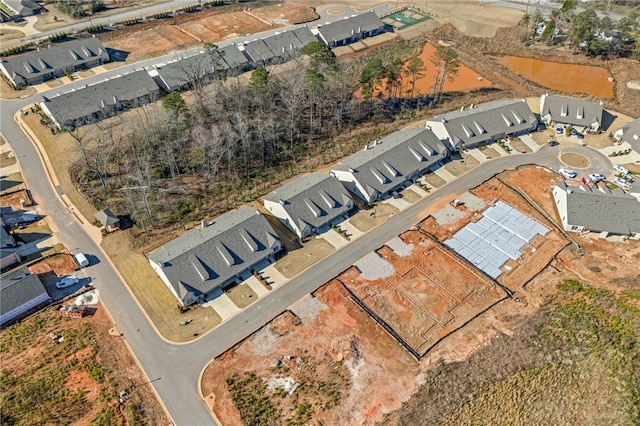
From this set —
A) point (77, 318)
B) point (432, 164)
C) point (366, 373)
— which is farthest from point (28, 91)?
point (366, 373)

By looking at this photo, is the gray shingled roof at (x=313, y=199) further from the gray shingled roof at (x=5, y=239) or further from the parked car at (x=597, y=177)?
the parked car at (x=597, y=177)

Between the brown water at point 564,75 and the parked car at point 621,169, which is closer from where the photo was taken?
the parked car at point 621,169

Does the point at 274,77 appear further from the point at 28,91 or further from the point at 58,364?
the point at 58,364

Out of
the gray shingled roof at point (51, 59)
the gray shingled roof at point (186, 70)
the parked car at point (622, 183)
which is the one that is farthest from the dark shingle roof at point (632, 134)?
the gray shingled roof at point (51, 59)

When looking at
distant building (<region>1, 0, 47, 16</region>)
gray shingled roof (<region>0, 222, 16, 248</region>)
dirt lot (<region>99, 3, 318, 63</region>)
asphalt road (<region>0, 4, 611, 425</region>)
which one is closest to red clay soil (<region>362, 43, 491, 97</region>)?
asphalt road (<region>0, 4, 611, 425</region>)

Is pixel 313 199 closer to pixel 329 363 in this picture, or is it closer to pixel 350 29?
pixel 329 363

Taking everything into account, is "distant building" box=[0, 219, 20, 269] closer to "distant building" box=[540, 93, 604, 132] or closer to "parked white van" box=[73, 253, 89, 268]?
"parked white van" box=[73, 253, 89, 268]
